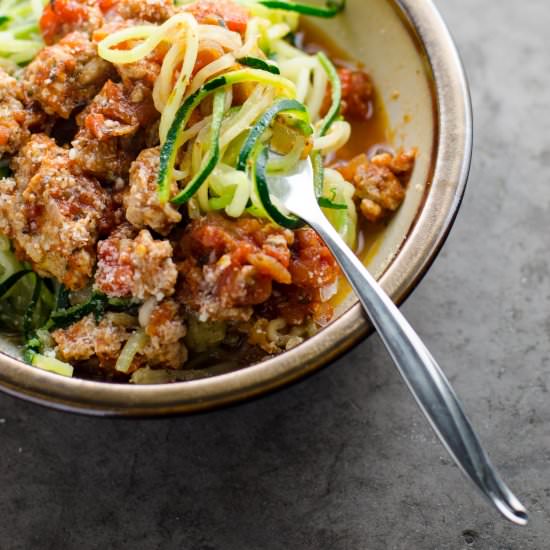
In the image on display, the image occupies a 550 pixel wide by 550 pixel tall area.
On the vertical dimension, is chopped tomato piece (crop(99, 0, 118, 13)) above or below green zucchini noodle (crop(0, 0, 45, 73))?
above

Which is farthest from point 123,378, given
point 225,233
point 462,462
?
point 462,462

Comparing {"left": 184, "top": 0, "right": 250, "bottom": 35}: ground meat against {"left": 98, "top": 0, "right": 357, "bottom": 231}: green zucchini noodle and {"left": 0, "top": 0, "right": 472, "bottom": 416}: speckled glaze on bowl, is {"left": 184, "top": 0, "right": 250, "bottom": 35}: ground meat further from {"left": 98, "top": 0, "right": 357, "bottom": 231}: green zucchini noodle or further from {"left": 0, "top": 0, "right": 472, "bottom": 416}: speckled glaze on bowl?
{"left": 0, "top": 0, "right": 472, "bottom": 416}: speckled glaze on bowl

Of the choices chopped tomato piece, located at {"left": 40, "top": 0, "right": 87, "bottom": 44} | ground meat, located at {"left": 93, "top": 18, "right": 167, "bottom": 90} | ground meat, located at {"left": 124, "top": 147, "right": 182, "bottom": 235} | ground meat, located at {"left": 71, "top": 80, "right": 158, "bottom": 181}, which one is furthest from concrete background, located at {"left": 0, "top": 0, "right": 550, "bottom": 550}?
chopped tomato piece, located at {"left": 40, "top": 0, "right": 87, "bottom": 44}

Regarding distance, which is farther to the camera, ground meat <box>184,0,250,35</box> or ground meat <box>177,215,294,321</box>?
ground meat <box>184,0,250,35</box>

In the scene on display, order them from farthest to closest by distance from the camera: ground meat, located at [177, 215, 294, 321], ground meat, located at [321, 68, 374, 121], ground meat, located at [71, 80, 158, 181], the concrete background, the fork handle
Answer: ground meat, located at [321, 68, 374, 121] → the concrete background → ground meat, located at [71, 80, 158, 181] → ground meat, located at [177, 215, 294, 321] → the fork handle

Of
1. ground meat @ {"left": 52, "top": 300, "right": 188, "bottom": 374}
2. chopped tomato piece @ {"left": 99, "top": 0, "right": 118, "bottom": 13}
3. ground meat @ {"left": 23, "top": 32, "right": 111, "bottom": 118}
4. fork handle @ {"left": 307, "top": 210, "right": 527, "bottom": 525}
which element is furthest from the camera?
chopped tomato piece @ {"left": 99, "top": 0, "right": 118, "bottom": 13}

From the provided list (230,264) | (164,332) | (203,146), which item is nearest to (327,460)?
(164,332)
